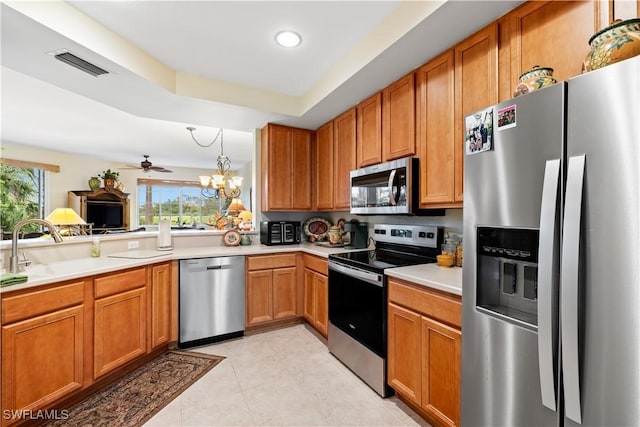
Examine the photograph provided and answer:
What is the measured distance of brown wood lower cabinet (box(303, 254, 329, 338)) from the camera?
270 centimetres

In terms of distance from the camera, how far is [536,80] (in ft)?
3.92

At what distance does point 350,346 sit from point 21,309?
209 cm

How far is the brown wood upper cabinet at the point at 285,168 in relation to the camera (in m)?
3.34

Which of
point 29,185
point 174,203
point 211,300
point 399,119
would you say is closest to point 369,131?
point 399,119

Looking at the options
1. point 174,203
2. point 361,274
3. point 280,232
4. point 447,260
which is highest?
point 174,203

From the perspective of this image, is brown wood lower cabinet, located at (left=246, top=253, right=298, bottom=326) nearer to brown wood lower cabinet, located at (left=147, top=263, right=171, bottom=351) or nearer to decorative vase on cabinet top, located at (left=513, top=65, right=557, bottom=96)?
brown wood lower cabinet, located at (left=147, top=263, right=171, bottom=351)

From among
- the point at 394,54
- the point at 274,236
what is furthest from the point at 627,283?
the point at 274,236

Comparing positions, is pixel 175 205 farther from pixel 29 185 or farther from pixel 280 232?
pixel 280 232

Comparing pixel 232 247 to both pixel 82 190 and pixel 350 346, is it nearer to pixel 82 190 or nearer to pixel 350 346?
pixel 350 346

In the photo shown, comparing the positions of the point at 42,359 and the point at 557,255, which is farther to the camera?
the point at 42,359

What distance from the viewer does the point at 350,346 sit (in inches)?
A: 88.5

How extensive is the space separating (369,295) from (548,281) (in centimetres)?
125

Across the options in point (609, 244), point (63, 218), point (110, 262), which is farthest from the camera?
point (63, 218)

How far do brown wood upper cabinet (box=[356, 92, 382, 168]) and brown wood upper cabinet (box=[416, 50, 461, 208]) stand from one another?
441 millimetres
